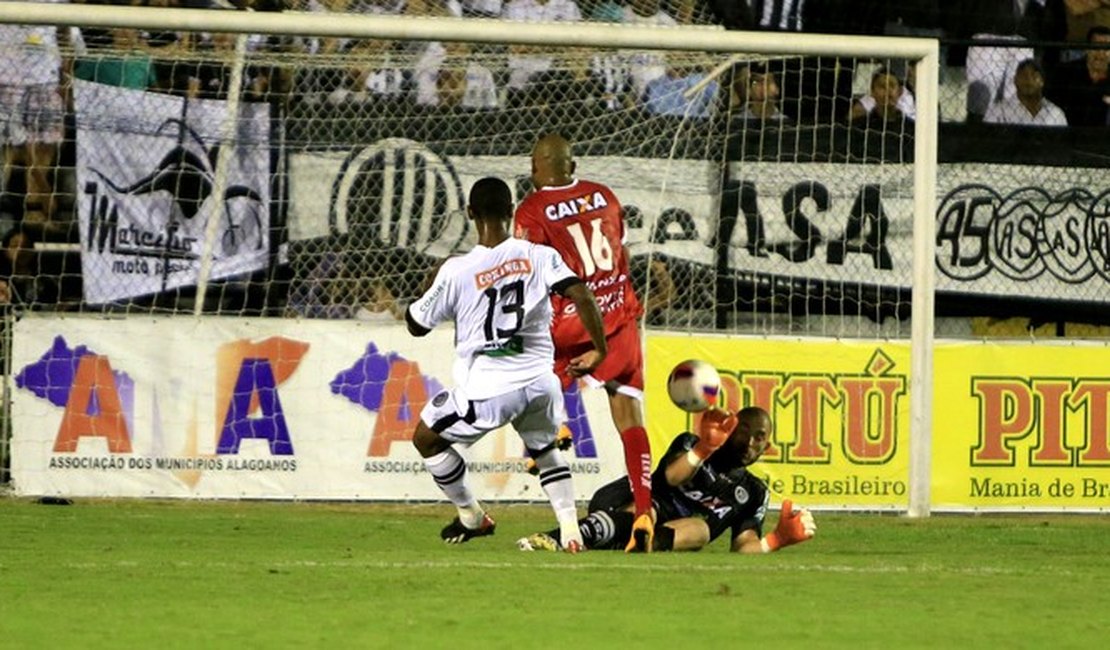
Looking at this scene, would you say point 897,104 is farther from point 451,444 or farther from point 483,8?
point 451,444

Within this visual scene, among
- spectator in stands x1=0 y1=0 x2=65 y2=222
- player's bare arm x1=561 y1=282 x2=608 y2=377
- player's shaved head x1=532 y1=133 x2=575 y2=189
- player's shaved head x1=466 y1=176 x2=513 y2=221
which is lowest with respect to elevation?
player's bare arm x1=561 y1=282 x2=608 y2=377

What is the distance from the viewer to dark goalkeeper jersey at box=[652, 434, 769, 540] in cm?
1020

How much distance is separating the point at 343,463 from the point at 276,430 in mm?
494

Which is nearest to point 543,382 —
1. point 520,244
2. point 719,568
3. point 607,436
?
point 520,244

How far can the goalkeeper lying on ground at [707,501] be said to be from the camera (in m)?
9.88

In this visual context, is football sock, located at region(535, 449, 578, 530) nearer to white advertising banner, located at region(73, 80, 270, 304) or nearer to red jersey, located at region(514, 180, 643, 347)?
red jersey, located at region(514, 180, 643, 347)

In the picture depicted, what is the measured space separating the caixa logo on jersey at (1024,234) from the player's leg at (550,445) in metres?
6.41

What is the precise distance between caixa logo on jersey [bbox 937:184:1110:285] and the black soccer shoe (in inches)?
251

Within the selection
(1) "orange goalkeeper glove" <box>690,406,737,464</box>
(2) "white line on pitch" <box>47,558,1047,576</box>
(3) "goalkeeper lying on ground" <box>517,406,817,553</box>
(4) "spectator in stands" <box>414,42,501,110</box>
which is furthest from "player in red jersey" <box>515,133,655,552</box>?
(4) "spectator in stands" <box>414,42,501,110</box>

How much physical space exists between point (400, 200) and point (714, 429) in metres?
5.59

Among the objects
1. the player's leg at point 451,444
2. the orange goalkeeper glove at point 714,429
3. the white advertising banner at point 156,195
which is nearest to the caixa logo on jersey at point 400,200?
the white advertising banner at point 156,195

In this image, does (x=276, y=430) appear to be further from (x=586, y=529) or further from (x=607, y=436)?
(x=586, y=529)

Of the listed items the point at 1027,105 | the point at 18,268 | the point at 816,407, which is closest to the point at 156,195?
the point at 18,268

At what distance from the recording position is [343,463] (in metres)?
13.7
